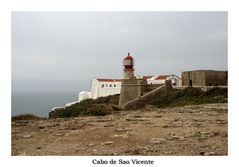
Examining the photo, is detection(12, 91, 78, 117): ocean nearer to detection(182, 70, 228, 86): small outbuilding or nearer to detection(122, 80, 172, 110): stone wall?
detection(122, 80, 172, 110): stone wall

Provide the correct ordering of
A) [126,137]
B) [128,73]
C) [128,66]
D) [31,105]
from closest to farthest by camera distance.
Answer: [126,137], [128,66], [128,73], [31,105]

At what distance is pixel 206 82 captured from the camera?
77.0 ft

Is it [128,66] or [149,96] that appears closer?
[149,96]

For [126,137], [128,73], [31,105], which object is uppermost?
[128,73]

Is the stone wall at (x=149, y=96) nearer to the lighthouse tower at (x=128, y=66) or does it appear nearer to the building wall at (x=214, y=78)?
the building wall at (x=214, y=78)

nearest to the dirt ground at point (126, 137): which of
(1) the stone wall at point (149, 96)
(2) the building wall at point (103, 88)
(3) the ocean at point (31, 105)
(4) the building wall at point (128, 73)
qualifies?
(3) the ocean at point (31, 105)

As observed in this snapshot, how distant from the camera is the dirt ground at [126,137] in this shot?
536 centimetres

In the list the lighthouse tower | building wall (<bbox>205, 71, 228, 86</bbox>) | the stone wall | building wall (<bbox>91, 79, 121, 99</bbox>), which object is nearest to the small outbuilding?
building wall (<bbox>205, 71, 228, 86</bbox>)

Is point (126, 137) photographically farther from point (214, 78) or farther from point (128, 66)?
point (128, 66)

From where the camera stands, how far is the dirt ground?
5363mm

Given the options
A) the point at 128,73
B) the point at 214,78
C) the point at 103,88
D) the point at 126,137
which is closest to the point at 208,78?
the point at 214,78

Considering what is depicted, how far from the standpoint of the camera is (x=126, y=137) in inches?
248
